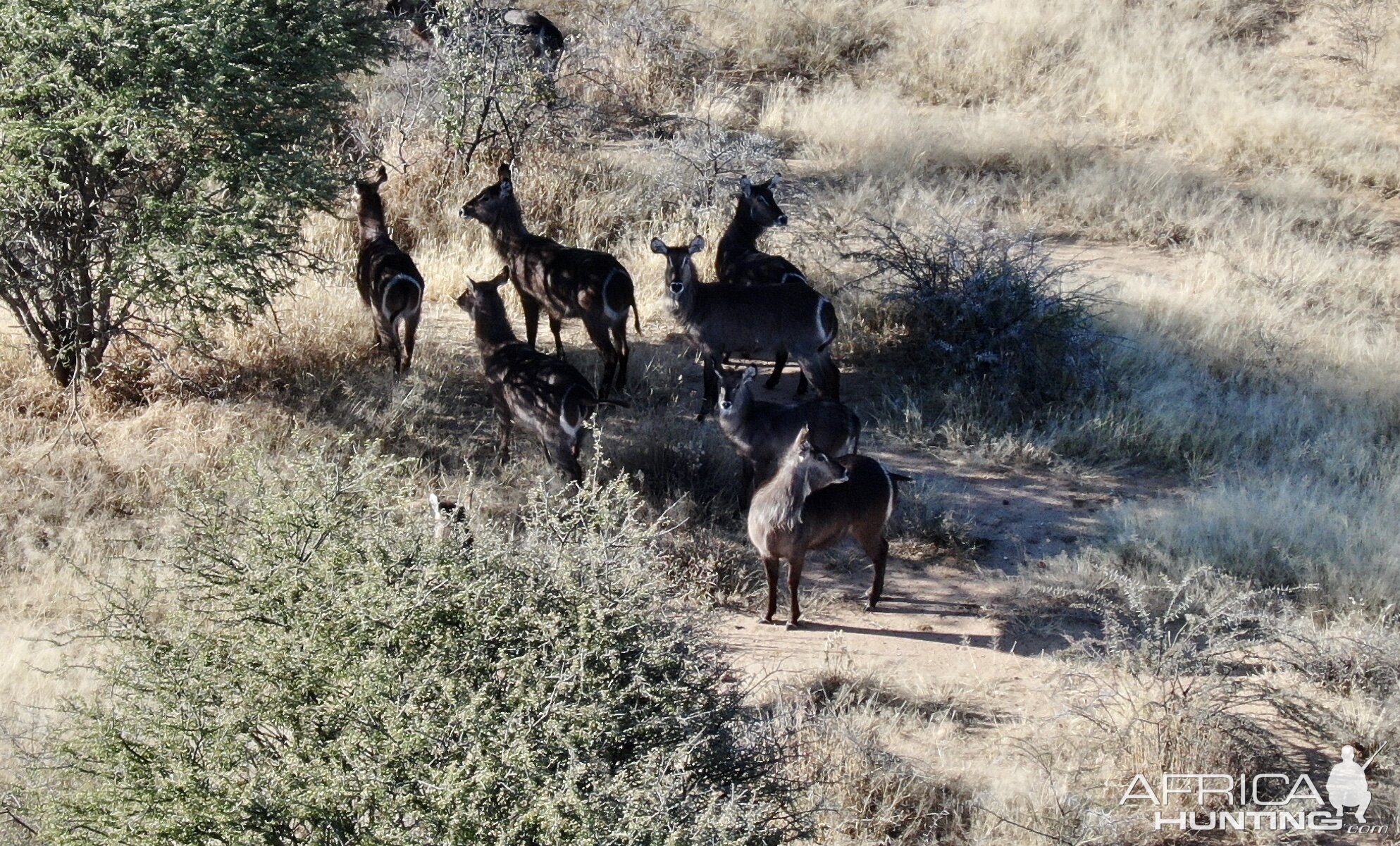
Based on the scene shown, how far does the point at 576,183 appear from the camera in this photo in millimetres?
14000

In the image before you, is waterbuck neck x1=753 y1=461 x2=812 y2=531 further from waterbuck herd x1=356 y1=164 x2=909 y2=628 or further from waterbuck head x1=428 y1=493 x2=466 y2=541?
waterbuck head x1=428 y1=493 x2=466 y2=541

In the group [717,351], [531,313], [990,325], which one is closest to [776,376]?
[717,351]

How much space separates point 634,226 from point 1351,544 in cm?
752

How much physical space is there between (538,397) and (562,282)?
6.36 feet

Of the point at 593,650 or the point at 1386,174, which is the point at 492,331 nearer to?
the point at 593,650

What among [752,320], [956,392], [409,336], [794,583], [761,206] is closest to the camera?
[794,583]

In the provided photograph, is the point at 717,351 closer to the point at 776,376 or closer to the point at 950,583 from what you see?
the point at 776,376

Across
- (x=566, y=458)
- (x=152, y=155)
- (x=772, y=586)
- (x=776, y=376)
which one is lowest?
(x=772, y=586)

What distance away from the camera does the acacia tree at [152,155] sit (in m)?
8.46

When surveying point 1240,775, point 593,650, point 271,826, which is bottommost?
point 1240,775

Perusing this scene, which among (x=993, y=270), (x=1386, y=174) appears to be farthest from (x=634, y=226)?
(x=1386, y=174)

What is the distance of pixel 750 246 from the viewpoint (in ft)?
40.4
